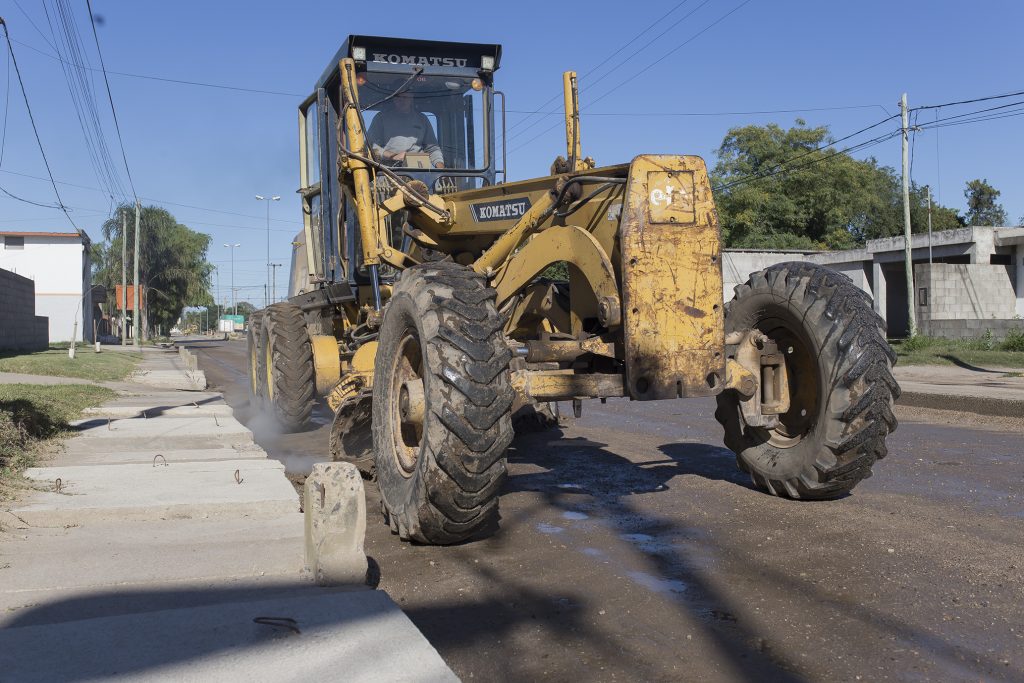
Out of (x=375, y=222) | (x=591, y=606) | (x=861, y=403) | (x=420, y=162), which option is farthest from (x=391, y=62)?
(x=591, y=606)

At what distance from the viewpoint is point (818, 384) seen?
5.98 m

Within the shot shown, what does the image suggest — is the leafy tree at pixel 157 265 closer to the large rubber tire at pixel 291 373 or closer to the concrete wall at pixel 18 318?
the concrete wall at pixel 18 318

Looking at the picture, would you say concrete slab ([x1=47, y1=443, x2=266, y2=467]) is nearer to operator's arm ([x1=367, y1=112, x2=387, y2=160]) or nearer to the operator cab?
the operator cab

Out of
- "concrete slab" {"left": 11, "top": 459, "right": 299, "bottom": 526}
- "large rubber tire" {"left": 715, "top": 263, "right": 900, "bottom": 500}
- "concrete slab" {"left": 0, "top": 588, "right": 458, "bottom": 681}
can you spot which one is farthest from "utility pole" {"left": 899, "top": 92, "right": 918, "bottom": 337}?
"concrete slab" {"left": 0, "top": 588, "right": 458, "bottom": 681}

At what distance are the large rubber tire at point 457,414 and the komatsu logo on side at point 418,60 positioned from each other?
4175 mm

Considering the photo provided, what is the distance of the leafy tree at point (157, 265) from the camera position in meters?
67.9

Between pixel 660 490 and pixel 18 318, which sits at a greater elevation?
pixel 18 318

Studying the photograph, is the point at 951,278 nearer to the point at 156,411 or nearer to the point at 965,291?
the point at 965,291

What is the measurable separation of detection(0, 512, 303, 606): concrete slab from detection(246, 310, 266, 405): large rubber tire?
6.14m

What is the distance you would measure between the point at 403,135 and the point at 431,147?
31 centimetres

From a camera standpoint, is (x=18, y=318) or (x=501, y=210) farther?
(x=18, y=318)

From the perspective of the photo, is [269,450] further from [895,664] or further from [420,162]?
[895,664]

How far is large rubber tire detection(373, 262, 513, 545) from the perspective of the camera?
15.9 feet

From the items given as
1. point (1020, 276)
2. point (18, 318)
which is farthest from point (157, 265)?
point (1020, 276)
